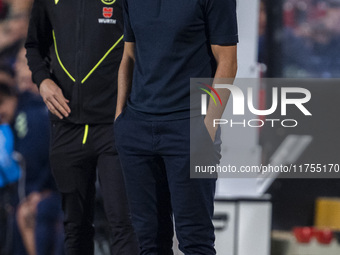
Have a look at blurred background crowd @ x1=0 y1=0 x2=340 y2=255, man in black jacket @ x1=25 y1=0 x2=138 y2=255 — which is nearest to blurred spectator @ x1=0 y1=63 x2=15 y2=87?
blurred background crowd @ x1=0 y1=0 x2=340 y2=255

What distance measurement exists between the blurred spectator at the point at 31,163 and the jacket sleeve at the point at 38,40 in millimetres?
876

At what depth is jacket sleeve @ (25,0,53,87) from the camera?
2.80m

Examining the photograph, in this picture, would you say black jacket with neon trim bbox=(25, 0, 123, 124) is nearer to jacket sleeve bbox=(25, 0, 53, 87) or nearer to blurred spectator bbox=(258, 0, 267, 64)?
jacket sleeve bbox=(25, 0, 53, 87)

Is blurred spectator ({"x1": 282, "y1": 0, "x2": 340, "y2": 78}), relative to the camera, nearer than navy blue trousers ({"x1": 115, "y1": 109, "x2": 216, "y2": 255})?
No

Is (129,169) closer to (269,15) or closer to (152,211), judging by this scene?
(152,211)

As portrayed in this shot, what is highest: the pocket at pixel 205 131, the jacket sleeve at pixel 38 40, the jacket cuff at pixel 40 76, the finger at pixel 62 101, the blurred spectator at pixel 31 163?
the jacket sleeve at pixel 38 40

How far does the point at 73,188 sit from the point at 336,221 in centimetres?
224

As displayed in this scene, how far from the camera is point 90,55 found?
2.69 meters

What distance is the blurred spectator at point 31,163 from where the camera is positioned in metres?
3.71

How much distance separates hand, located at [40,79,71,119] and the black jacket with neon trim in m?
0.03

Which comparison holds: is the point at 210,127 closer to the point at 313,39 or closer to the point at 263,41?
the point at 263,41

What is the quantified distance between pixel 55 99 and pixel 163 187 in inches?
26.7

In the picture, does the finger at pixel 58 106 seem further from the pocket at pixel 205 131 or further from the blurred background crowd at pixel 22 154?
the blurred background crowd at pixel 22 154

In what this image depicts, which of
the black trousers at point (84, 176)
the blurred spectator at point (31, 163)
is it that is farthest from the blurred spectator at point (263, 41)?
the black trousers at point (84, 176)
